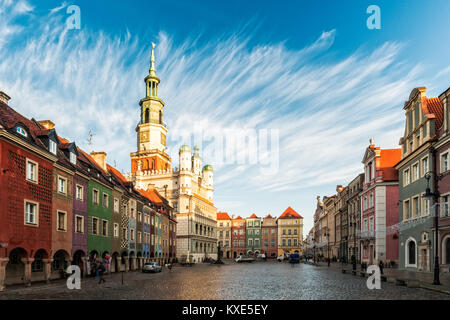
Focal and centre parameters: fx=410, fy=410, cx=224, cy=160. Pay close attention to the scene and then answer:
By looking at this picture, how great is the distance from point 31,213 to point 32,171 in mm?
2762

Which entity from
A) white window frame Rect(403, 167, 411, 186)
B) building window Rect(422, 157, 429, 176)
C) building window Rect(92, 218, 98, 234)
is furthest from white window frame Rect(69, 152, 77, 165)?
white window frame Rect(403, 167, 411, 186)

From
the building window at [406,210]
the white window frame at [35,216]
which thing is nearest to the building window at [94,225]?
the white window frame at [35,216]

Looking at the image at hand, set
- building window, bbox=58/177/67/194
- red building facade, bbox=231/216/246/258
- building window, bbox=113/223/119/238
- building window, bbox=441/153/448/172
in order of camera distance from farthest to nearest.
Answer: red building facade, bbox=231/216/246/258, building window, bbox=113/223/119/238, building window, bbox=441/153/448/172, building window, bbox=58/177/67/194

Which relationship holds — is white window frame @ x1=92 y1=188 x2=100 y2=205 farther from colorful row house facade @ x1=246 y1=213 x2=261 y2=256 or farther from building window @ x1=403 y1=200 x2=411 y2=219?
colorful row house facade @ x1=246 y1=213 x2=261 y2=256

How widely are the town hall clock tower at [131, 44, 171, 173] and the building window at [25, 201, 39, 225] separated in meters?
73.7

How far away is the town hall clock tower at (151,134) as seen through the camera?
10131 cm

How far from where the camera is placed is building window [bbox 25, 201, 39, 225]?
2626 cm

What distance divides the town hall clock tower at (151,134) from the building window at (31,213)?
7366 centimetres

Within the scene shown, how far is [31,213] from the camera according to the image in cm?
2689

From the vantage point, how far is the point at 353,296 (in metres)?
20.7

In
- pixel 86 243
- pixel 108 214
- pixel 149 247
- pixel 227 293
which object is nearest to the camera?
pixel 227 293
